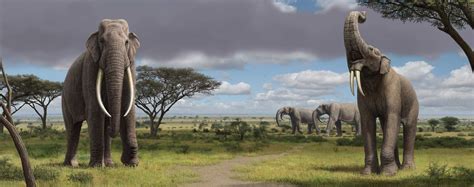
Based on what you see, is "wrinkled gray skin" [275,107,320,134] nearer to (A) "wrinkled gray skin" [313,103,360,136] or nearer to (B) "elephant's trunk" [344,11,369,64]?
(A) "wrinkled gray skin" [313,103,360,136]

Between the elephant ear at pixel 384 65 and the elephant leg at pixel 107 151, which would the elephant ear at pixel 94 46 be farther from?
the elephant ear at pixel 384 65

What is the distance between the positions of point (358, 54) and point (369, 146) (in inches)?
105

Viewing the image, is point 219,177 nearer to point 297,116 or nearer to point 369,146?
point 369,146

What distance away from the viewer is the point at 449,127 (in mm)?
82625

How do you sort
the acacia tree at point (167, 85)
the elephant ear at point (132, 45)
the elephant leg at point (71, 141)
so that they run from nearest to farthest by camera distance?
the elephant ear at point (132, 45), the elephant leg at point (71, 141), the acacia tree at point (167, 85)

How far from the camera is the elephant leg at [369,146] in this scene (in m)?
13.6

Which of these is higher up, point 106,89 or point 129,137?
point 106,89

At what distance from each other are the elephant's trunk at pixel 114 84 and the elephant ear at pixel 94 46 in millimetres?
598

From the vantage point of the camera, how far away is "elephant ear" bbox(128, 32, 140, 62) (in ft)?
47.2

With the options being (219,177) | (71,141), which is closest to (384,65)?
(219,177)

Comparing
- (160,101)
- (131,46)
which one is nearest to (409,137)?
(131,46)

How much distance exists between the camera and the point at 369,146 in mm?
13781

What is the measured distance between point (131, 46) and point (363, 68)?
6504mm

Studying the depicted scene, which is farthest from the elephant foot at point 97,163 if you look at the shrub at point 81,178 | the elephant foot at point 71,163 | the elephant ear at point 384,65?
the elephant ear at point 384,65
